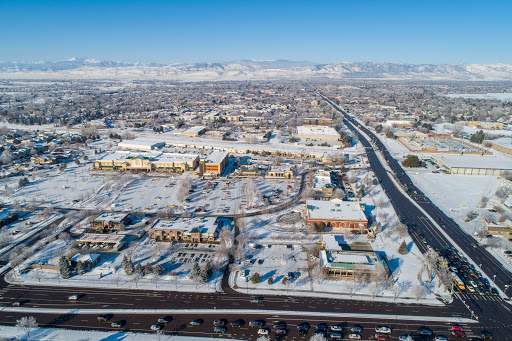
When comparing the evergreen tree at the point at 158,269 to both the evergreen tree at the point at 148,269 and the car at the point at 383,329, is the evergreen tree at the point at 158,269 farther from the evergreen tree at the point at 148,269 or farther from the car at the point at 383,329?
the car at the point at 383,329

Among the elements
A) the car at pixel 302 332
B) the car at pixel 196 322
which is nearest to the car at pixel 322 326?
the car at pixel 302 332

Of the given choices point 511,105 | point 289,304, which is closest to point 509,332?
point 289,304

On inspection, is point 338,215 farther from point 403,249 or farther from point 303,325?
point 303,325

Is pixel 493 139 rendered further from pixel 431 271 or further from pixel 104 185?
pixel 104 185

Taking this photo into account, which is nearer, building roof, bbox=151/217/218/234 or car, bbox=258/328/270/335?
car, bbox=258/328/270/335

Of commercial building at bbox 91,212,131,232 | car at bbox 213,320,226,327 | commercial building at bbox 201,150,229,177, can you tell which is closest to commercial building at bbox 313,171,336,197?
commercial building at bbox 201,150,229,177

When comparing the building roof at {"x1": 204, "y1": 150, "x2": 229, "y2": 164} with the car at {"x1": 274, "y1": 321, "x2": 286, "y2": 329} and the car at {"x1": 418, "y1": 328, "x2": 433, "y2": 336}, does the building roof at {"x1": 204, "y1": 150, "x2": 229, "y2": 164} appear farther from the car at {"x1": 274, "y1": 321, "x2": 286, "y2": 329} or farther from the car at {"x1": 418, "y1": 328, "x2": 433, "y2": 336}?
the car at {"x1": 418, "y1": 328, "x2": 433, "y2": 336}
